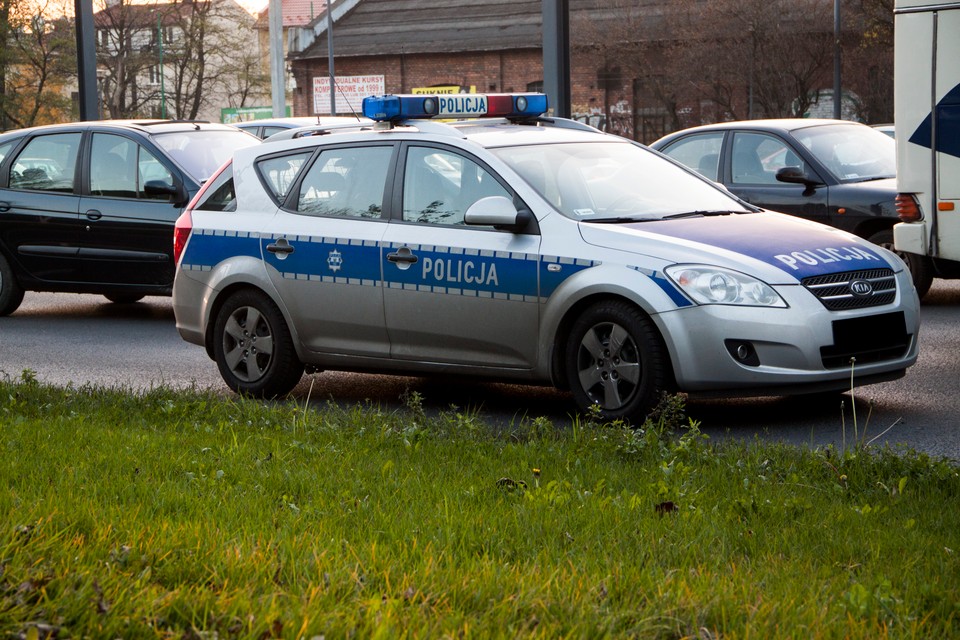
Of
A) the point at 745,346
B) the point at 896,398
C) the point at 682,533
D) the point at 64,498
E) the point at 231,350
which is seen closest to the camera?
the point at 682,533

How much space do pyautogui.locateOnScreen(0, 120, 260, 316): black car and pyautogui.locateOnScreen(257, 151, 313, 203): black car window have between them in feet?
11.6

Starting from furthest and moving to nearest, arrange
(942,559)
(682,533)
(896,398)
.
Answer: (896,398) → (682,533) → (942,559)

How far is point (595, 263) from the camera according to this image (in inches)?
286

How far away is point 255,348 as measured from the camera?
28.2ft

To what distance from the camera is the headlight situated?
22.9 ft

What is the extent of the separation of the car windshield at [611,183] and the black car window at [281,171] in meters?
1.44

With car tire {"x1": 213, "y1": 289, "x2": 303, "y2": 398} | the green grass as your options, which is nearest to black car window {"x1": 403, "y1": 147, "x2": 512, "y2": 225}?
car tire {"x1": 213, "y1": 289, "x2": 303, "y2": 398}

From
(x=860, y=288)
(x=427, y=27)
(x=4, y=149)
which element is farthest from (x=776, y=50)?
(x=860, y=288)

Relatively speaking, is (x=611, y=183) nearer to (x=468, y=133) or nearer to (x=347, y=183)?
(x=468, y=133)

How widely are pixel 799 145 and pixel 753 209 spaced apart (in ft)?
16.3

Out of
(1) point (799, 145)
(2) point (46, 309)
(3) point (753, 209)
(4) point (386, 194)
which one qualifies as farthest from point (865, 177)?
(2) point (46, 309)

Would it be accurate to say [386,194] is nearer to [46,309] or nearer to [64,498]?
[64,498]

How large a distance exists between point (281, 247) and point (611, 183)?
2.02 m

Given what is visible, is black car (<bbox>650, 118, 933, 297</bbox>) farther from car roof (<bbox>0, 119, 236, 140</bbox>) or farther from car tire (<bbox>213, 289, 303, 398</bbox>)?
car tire (<bbox>213, 289, 303, 398</bbox>)
